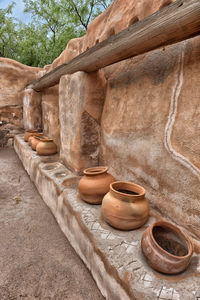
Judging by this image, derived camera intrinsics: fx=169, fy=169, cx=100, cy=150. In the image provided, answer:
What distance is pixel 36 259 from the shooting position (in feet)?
4.78

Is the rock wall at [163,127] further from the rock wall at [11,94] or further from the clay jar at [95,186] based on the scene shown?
the rock wall at [11,94]

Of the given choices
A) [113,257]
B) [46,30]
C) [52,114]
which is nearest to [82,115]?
[113,257]

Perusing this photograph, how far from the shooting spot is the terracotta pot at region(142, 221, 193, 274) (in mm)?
Answer: 901

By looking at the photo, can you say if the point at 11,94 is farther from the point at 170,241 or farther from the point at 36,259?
the point at 170,241

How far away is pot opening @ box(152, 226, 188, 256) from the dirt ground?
0.57 meters

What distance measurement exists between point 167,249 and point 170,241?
51 millimetres

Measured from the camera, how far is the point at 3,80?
4.46 meters

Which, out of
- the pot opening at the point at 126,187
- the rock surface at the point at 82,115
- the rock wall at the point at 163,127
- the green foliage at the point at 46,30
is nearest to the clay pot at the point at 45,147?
the rock surface at the point at 82,115

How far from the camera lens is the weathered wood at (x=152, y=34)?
0.97 meters

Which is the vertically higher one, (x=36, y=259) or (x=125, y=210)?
(x=125, y=210)

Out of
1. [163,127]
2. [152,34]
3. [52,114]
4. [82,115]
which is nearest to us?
[152,34]

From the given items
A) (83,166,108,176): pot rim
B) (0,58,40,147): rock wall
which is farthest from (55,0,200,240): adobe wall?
(0,58,40,147): rock wall

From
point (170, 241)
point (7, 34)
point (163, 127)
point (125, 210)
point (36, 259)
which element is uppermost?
point (7, 34)

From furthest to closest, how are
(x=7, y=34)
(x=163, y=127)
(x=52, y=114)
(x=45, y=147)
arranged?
(x=7, y=34) < (x=52, y=114) < (x=45, y=147) < (x=163, y=127)
